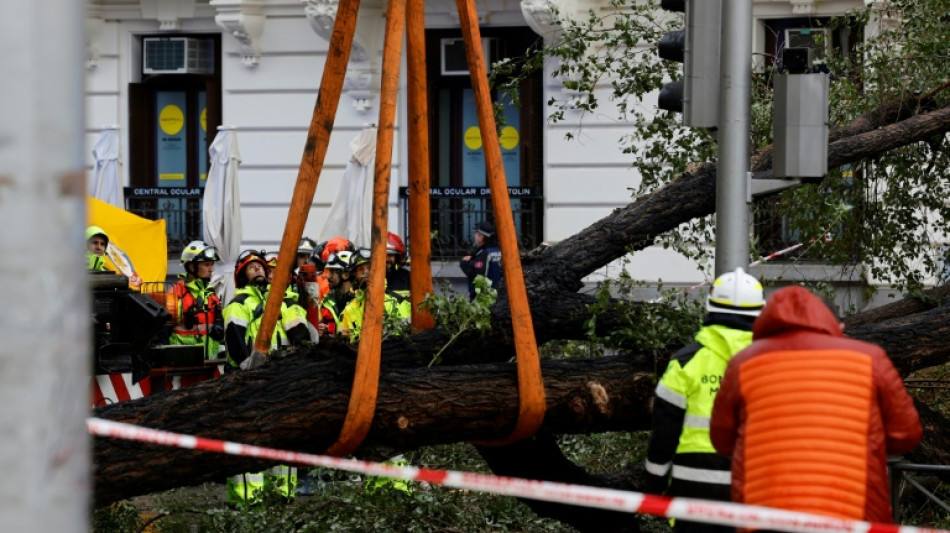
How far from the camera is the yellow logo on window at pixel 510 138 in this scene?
1844 centimetres

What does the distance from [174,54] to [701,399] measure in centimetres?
1450

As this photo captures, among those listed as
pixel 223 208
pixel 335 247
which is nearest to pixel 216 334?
pixel 335 247

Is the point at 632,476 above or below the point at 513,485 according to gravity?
below

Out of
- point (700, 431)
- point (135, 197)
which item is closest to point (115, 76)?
point (135, 197)

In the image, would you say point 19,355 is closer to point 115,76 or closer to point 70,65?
point 70,65

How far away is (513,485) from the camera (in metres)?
4.33

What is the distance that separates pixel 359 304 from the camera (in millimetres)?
10188

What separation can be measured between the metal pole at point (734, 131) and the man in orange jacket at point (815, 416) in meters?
2.16

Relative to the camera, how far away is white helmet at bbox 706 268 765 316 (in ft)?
17.7

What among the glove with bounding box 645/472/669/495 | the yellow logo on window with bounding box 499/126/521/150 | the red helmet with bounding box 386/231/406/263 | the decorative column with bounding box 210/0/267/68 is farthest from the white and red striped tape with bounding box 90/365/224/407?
the yellow logo on window with bounding box 499/126/521/150

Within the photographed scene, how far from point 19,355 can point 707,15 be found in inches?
218

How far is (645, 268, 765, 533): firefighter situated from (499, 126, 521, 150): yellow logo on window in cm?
1307

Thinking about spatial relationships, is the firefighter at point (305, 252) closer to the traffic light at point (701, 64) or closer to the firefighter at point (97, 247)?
the firefighter at point (97, 247)

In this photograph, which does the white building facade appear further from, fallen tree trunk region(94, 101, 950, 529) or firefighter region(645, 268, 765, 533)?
firefighter region(645, 268, 765, 533)
